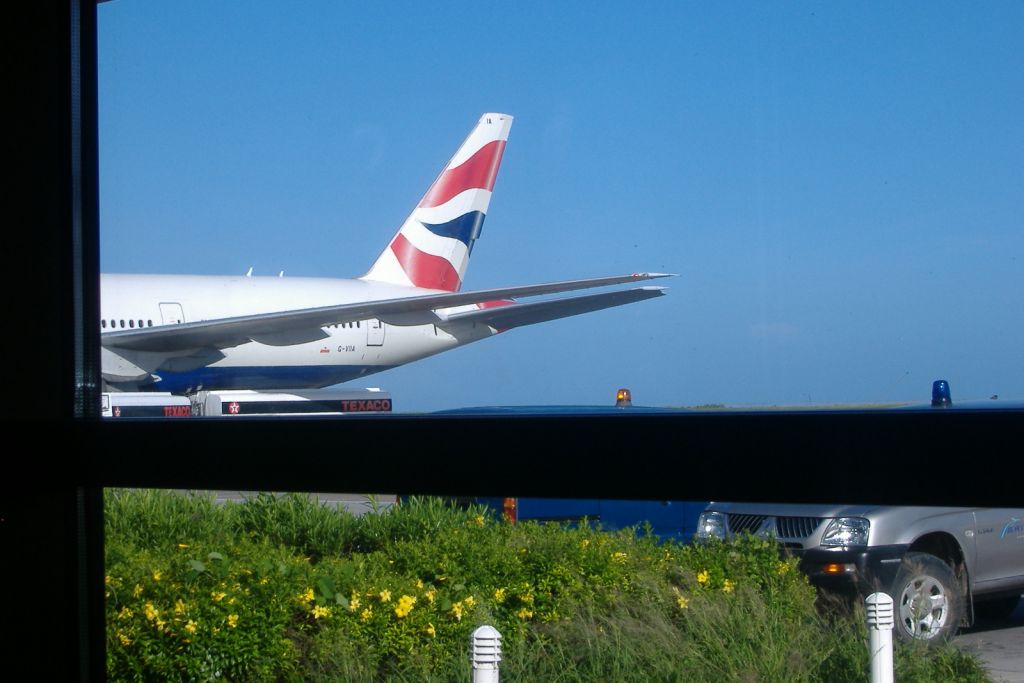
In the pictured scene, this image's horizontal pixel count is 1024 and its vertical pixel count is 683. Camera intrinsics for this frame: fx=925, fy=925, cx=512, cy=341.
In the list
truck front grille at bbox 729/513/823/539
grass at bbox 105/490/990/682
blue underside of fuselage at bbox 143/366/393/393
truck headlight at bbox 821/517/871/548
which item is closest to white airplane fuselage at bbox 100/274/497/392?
blue underside of fuselage at bbox 143/366/393/393

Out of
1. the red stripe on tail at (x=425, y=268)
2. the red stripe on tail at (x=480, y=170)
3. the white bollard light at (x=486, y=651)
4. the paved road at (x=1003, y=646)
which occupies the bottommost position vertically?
the white bollard light at (x=486, y=651)

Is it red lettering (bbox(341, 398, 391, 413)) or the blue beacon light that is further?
red lettering (bbox(341, 398, 391, 413))

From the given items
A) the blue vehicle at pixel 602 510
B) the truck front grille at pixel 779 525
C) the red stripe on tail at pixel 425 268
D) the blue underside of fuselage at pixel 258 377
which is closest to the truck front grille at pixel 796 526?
the truck front grille at pixel 779 525

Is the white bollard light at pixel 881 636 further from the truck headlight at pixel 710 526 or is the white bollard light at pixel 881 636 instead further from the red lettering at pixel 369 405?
the red lettering at pixel 369 405

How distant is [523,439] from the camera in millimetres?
870

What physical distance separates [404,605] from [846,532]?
106 cm

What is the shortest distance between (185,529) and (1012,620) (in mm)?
1792

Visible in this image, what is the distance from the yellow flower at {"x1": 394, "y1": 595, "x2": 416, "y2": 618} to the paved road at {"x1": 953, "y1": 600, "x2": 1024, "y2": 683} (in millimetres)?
1111

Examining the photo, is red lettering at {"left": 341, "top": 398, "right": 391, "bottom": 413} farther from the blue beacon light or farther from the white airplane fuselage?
the blue beacon light

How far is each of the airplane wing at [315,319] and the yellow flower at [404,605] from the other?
62cm

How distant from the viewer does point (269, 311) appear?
9.52 feet

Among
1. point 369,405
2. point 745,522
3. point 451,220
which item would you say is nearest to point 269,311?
point 451,220

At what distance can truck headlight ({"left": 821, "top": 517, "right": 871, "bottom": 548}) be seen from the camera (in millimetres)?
1150

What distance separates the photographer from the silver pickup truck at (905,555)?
3.49 ft
